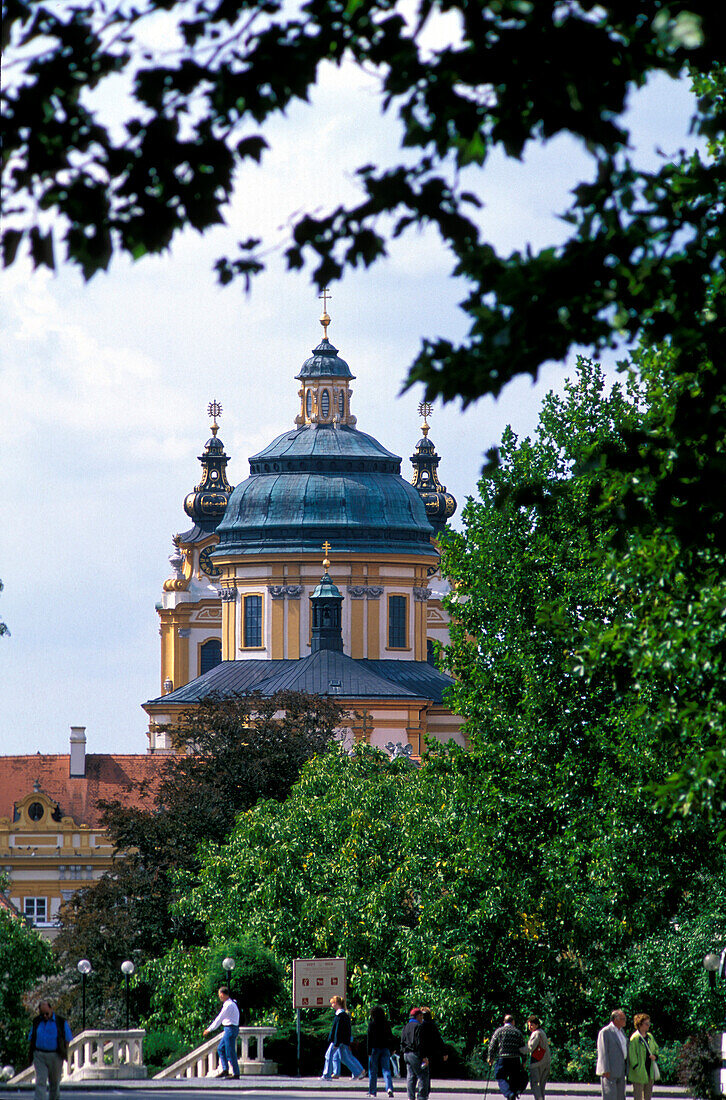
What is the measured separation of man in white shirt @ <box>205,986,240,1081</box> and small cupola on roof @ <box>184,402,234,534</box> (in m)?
108

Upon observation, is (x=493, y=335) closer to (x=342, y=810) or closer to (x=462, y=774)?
(x=462, y=774)

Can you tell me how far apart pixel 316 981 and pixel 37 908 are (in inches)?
3193

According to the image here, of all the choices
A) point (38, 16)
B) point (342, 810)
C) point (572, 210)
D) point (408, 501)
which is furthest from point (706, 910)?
point (408, 501)

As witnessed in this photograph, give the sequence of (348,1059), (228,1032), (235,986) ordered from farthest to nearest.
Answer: (235,986) → (228,1032) → (348,1059)

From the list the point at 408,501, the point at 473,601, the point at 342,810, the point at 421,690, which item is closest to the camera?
the point at 473,601

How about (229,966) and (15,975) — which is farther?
(15,975)

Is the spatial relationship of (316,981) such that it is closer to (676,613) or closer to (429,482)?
(676,613)

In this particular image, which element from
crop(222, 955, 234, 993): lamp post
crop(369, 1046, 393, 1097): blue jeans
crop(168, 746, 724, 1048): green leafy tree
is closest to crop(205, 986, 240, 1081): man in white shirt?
crop(369, 1046, 393, 1097): blue jeans

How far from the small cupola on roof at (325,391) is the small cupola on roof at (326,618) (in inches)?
581

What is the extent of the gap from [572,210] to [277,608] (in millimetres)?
108031

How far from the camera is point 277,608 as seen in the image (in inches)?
4727

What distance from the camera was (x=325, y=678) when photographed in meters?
110

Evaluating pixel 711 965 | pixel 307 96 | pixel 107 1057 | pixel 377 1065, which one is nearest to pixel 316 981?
pixel 107 1057

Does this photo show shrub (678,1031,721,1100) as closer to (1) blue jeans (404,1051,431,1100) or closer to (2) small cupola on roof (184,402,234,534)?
(1) blue jeans (404,1051,431,1100)
